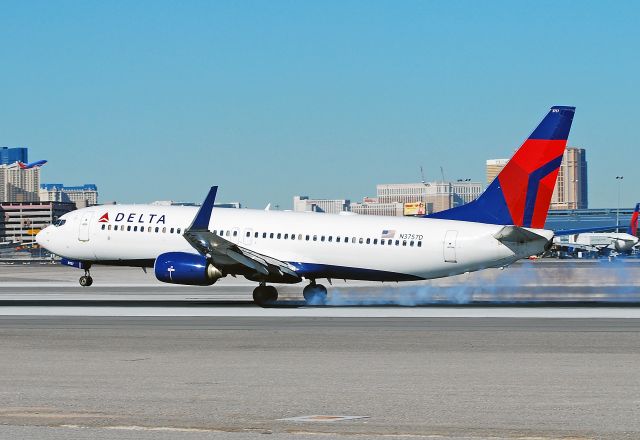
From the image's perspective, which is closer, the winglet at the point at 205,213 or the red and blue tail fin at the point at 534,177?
the winglet at the point at 205,213

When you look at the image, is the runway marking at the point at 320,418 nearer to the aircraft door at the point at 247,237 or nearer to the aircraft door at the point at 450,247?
the aircraft door at the point at 450,247

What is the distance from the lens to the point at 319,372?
23359 millimetres

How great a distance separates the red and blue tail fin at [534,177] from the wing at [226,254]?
378 inches

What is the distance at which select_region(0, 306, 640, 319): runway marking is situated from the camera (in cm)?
4100

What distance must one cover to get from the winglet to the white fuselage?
3.92m

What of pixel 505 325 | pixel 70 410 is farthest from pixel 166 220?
pixel 70 410

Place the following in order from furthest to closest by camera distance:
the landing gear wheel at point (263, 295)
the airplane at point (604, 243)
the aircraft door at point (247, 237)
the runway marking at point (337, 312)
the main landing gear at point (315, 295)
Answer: the airplane at point (604, 243), the aircraft door at point (247, 237), the main landing gear at point (315, 295), the landing gear wheel at point (263, 295), the runway marking at point (337, 312)

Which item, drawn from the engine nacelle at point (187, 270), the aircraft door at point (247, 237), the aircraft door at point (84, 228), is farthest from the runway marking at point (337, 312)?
the aircraft door at point (84, 228)

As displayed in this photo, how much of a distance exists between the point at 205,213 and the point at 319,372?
76.9 feet

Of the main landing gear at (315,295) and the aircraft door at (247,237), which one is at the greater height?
the aircraft door at (247,237)

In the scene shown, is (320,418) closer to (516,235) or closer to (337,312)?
(337,312)

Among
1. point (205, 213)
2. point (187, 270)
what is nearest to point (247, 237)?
point (205, 213)

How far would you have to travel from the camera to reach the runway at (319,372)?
16.6 m

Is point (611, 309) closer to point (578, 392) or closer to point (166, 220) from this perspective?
point (166, 220)
